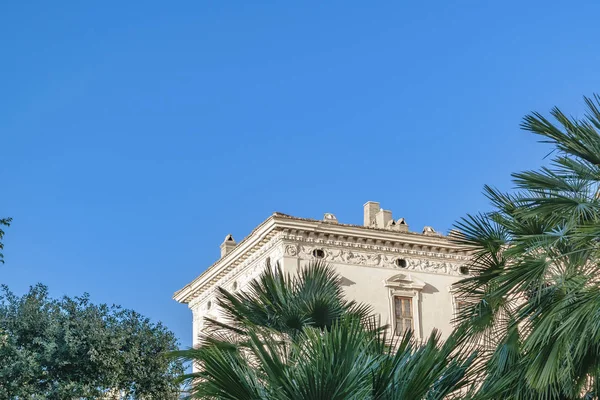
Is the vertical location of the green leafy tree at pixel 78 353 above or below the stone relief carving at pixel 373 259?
below

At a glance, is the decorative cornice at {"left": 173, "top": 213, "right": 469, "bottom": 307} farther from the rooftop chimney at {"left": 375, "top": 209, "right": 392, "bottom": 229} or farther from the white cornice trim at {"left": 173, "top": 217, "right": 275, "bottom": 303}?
the rooftop chimney at {"left": 375, "top": 209, "right": 392, "bottom": 229}

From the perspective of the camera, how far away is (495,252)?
13758 millimetres

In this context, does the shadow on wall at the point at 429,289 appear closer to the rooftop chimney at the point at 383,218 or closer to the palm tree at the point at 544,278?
the rooftop chimney at the point at 383,218

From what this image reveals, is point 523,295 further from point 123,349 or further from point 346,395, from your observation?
point 123,349

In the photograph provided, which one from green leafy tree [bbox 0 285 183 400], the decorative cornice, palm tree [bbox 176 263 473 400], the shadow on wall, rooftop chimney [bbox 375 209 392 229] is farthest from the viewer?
rooftop chimney [bbox 375 209 392 229]

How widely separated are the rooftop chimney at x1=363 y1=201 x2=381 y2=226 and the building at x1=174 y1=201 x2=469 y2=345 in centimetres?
42

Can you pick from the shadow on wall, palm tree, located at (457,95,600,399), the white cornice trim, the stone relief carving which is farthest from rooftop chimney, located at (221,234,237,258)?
palm tree, located at (457,95,600,399)

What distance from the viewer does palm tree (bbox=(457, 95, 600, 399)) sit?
11781 mm

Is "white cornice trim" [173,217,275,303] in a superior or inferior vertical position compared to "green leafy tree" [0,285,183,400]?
superior

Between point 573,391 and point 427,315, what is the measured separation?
22.3 meters

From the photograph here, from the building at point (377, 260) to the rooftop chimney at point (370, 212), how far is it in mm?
422

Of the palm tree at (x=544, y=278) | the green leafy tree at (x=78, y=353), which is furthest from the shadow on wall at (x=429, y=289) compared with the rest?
the palm tree at (x=544, y=278)

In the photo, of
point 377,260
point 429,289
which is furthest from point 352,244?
point 429,289

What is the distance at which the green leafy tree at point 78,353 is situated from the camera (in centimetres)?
2514
